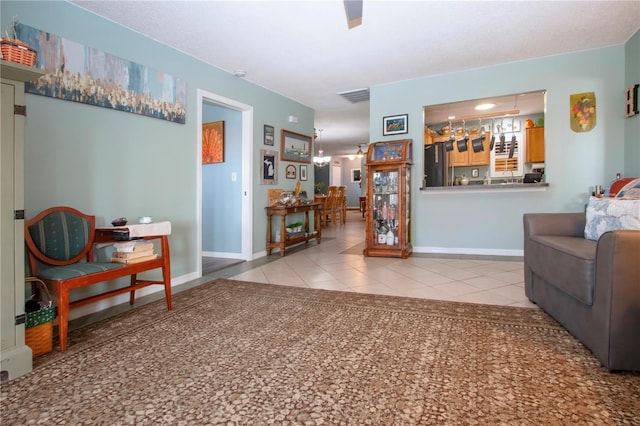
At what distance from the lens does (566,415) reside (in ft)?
4.02

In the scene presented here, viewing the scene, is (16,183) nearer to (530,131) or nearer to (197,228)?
(197,228)

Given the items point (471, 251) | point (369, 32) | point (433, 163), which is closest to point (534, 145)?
point (433, 163)

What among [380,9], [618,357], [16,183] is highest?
[380,9]

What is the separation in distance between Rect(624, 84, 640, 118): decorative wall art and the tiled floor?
6.55ft

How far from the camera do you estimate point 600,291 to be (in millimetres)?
1561

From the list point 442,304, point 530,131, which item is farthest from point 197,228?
point 530,131

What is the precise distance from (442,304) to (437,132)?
591 cm

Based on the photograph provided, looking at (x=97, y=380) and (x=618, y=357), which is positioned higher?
(x=618, y=357)

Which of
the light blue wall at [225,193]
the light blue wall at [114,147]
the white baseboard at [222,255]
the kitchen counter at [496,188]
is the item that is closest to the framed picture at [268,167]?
the light blue wall at [225,193]

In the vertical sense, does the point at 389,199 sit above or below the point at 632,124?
below

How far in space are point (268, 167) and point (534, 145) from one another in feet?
18.0

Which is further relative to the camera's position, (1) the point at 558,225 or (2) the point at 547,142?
(2) the point at 547,142

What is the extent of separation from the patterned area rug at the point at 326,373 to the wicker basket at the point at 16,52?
5.03ft

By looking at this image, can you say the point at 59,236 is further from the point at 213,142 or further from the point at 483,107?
the point at 483,107
